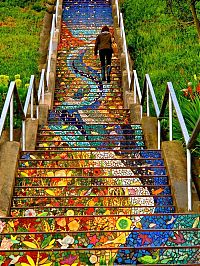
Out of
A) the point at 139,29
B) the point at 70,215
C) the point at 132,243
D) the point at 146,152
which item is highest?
the point at 139,29

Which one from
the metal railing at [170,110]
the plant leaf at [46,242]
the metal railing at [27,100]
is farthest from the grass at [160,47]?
the plant leaf at [46,242]

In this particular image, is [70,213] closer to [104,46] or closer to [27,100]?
[27,100]

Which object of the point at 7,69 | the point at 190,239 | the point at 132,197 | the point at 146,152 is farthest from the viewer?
the point at 7,69

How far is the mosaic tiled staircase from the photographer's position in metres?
4.58

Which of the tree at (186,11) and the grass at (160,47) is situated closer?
the tree at (186,11)

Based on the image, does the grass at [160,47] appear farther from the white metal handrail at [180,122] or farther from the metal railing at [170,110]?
the white metal handrail at [180,122]

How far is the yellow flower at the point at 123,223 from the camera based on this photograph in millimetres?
5238

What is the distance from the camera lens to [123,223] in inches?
208

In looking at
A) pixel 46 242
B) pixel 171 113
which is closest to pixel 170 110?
pixel 171 113

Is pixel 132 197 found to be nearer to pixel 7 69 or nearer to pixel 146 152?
pixel 146 152

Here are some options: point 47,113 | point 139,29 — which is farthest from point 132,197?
point 139,29

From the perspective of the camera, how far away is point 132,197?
231 inches

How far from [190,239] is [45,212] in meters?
1.56

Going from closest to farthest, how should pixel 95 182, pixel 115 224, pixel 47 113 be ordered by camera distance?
pixel 115 224 → pixel 95 182 → pixel 47 113
